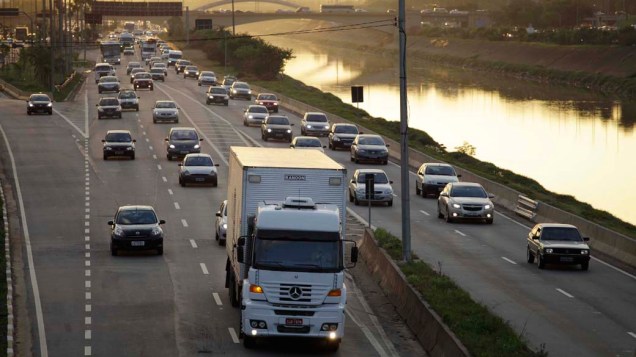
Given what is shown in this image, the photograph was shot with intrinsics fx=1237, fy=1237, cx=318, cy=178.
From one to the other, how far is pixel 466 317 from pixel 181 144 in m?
38.9

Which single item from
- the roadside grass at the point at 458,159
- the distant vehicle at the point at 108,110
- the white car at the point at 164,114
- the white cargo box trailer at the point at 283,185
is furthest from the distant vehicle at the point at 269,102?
the white cargo box trailer at the point at 283,185

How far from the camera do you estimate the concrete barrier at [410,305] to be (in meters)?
22.6

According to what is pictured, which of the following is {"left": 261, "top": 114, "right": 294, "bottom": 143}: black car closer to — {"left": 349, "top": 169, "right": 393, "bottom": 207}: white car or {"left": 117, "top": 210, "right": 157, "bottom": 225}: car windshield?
{"left": 349, "top": 169, "right": 393, "bottom": 207}: white car

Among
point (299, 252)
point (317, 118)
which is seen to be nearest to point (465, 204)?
point (299, 252)

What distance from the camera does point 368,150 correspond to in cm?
6353

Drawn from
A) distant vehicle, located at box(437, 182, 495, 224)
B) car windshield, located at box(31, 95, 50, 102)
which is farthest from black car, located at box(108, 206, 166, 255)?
car windshield, located at box(31, 95, 50, 102)

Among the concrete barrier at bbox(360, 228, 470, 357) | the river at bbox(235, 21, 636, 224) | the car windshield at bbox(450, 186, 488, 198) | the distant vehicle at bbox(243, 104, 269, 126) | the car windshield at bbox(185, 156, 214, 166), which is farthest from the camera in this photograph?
the distant vehicle at bbox(243, 104, 269, 126)

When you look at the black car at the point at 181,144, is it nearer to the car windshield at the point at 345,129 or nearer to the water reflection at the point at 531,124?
the car windshield at the point at 345,129

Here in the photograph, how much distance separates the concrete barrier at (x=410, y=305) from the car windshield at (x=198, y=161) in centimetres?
1775

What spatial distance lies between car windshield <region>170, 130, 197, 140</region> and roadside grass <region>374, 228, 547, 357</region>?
101ft

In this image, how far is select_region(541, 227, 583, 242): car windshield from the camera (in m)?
37.5

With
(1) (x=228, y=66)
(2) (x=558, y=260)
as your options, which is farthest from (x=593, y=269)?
(1) (x=228, y=66)

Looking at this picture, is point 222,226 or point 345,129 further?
point 345,129

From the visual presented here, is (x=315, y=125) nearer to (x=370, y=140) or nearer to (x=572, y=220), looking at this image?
(x=370, y=140)
